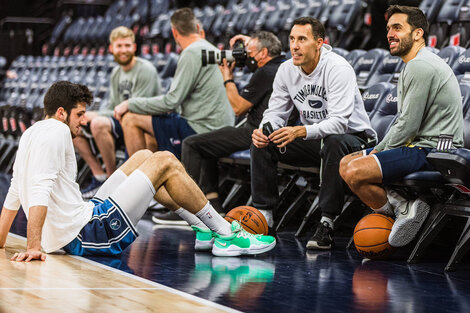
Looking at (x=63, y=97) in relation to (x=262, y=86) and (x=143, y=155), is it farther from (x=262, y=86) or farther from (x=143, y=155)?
(x=262, y=86)

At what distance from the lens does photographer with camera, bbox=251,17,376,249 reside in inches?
182

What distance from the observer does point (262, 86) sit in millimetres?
5461

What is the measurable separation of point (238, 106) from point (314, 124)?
93 cm

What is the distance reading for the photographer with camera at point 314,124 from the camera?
4.61 m

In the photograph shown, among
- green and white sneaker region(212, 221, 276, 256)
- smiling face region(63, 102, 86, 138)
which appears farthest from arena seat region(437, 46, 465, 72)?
smiling face region(63, 102, 86, 138)

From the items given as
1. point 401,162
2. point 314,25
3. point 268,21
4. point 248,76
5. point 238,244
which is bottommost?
point 238,244

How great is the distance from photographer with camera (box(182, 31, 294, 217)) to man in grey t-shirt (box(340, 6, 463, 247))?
4.46 ft

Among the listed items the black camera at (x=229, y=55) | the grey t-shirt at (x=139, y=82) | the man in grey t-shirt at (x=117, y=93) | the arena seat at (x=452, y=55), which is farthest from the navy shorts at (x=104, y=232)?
the grey t-shirt at (x=139, y=82)

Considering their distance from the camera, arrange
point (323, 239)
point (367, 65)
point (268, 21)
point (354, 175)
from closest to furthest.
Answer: point (354, 175), point (323, 239), point (367, 65), point (268, 21)

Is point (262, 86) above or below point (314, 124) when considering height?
above

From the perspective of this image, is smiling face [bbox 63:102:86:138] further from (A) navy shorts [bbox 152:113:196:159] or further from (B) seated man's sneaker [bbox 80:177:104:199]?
(B) seated man's sneaker [bbox 80:177:104:199]

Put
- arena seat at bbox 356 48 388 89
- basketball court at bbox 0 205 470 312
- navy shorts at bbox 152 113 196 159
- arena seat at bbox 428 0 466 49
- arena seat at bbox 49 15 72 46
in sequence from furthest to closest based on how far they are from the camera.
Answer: arena seat at bbox 49 15 72 46 → arena seat at bbox 428 0 466 49 → navy shorts at bbox 152 113 196 159 → arena seat at bbox 356 48 388 89 → basketball court at bbox 0 205 470 312

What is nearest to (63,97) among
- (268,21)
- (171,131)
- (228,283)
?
→ (228,283)

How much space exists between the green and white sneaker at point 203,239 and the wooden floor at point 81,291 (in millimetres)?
689
